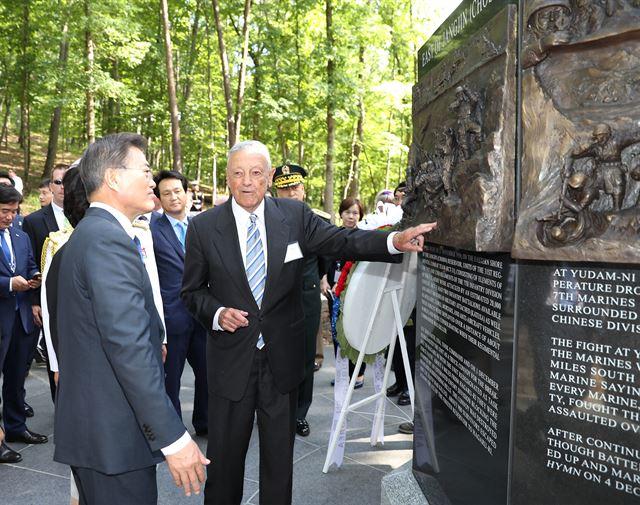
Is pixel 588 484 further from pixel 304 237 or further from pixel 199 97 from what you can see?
pixel 199 97

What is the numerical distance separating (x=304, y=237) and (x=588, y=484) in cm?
201


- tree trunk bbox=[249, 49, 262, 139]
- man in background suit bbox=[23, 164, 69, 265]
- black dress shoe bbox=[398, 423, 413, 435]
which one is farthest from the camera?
tree trunk bbox=[249, 49, 262, 139]

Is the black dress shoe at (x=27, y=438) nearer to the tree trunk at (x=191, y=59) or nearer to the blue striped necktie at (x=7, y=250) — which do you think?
the blue striped necktie at (x=7, y=250)

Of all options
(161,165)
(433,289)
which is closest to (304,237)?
(433,289)

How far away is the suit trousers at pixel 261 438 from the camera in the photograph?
3074 mm

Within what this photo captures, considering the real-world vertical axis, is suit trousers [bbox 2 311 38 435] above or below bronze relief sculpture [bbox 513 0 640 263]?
below

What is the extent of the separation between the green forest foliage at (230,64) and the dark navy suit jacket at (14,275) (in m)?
10.8

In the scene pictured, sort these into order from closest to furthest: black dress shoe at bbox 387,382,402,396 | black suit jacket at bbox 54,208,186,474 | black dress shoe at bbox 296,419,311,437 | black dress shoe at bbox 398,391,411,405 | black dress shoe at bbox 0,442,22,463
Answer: black suit jacket at bbox 54,208,186,474, black dress shoe at bbox 0,442,22,463, black dress shoe at bbox 296,419,311,437, black dress shoe at bbox 398,391,411,405, black dress shoe at bbox 387,382,402,396

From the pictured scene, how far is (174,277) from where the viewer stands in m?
4.71

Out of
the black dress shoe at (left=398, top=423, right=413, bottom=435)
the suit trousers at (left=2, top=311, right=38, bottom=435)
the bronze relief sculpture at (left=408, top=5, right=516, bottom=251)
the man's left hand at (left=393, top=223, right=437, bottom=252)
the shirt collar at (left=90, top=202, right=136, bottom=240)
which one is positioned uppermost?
the bronze relief sculpture at (left=408, top=5, right=516, bottom=251)

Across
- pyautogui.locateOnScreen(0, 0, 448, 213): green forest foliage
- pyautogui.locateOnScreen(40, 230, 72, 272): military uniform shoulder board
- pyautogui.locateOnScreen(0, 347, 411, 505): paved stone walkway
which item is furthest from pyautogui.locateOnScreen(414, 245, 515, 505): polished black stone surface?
pyautogui.locateOnScreen(0, 0, 448, 213): green forest foliage

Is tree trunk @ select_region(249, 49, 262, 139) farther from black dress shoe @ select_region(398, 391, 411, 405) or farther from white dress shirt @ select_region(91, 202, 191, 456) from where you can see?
white dress shirt @ select_region(91, 202, 191, 456)

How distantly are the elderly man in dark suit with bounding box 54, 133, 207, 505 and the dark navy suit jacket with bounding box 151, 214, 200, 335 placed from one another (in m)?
2.50

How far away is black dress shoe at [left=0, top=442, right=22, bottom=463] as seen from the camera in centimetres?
417
